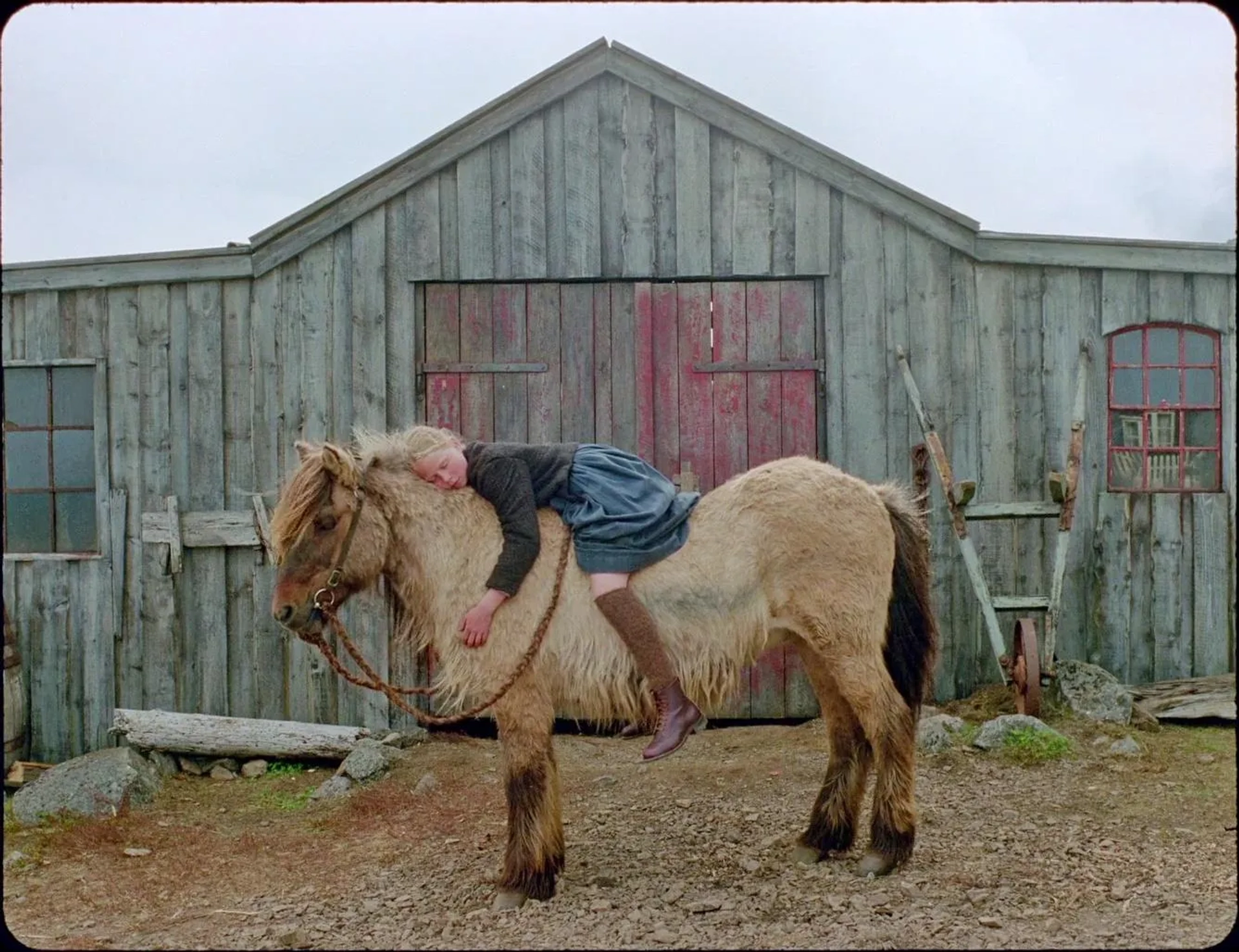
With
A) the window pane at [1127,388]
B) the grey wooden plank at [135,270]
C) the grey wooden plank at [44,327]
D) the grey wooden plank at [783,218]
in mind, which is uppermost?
the grey wooden plank at [783,218]

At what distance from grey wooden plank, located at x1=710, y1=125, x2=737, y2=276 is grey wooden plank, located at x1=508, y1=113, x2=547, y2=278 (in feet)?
4.03

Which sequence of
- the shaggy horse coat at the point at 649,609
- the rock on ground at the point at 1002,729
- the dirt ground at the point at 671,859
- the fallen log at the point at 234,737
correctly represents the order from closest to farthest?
the dirt ground at the point at 671,859 → the shaggy horse coat at the point at 649,609 → the rock on ground at the point at 1002,729 → the fallen log at the point at 234,737

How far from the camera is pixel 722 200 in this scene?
6.95 m

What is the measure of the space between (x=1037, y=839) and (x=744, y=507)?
230cm

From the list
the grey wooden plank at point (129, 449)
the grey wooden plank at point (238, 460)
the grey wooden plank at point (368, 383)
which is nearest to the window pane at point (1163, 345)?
the grey wooden plank at point (368, 383)

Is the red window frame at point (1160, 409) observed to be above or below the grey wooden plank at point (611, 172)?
below

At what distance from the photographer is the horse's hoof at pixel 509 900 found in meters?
4.04

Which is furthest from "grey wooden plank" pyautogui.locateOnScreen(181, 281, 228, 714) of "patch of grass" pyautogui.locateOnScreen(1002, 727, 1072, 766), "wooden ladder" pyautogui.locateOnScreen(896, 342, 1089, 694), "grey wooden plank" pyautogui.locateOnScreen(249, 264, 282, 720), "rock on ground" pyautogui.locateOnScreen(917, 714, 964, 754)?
"patch of grass" pyautogui.locateOnScreen(1002, 727, 1072, 766)

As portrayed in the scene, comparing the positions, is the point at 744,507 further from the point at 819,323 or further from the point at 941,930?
the point at 819,323

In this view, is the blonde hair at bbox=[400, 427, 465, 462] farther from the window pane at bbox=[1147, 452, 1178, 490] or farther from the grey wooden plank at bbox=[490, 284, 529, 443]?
the window pane at bbox=[1147, 452, 1178, 490]

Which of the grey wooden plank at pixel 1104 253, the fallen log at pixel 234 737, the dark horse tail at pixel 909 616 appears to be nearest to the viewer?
the dark horse tail at pixel 909 616

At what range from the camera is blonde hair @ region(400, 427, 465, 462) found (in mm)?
4441

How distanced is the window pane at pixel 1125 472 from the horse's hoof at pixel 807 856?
4.09 m

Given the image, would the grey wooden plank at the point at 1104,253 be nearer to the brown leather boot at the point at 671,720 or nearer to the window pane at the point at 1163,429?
the window pane at the point at 1163,429
